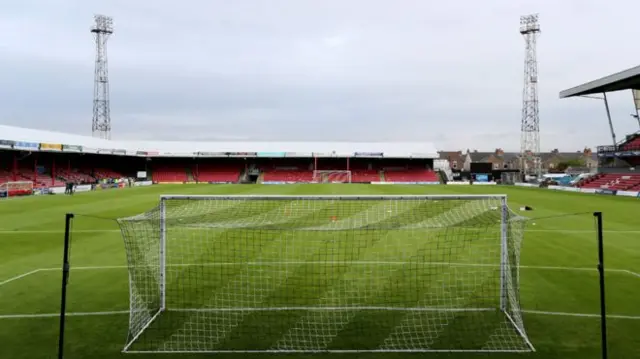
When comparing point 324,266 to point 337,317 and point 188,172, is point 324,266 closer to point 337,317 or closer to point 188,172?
point 337,317

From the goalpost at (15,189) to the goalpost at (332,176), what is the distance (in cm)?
3533

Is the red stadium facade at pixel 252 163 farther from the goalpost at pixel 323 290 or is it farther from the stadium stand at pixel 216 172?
the goalpost at pixel 323 290

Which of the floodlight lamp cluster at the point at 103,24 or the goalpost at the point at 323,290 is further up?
the floodlight lamp cluster at the point at 103,24

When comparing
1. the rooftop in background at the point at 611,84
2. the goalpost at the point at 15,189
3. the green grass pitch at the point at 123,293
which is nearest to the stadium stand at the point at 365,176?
the rooftop in background at the point at 611,84

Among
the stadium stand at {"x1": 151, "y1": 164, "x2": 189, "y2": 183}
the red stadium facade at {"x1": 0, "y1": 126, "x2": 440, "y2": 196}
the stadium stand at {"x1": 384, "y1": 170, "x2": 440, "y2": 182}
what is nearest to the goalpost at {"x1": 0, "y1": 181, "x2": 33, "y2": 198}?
the red stadium facade at {"x1": 0, "y1": 126, "x2": 440, "y2": 196}

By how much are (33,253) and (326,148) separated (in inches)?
2239

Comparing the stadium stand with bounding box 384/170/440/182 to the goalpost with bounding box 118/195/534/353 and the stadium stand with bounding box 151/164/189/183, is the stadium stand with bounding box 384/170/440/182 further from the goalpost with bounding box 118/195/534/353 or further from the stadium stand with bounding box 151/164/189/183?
the goalpost with bounding box 118/195/534/353

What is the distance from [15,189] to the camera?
3462 centimetres

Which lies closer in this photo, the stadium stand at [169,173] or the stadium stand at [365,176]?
the stadium stand at [169,173]

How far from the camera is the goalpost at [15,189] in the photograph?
109 feet

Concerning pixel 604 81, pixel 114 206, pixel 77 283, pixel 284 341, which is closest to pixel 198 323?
pixel 284 341

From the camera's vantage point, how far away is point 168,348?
5.84 metres

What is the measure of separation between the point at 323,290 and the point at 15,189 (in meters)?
36.3

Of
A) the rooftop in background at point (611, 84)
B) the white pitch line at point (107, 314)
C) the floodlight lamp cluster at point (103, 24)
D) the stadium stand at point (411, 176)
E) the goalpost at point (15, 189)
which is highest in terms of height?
the floodlight lamp cluster at point (103, 24)
